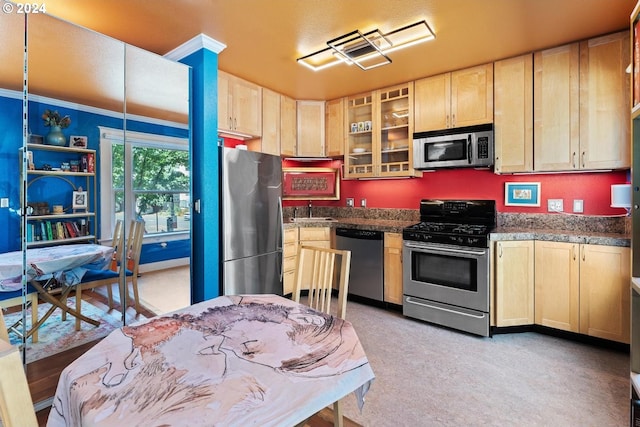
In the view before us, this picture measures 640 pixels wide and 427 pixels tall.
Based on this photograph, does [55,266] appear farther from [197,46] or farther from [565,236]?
[565,236]

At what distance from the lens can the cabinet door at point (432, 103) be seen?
136 inches

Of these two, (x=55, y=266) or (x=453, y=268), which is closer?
(x=55, y=266)

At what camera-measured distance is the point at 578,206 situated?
303 centimetres

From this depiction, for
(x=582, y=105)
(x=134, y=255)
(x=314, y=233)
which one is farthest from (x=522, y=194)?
(x=134, y=255)

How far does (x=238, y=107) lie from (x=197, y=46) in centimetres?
84

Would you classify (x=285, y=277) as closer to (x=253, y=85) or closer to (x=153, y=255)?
(x=153, y=255)

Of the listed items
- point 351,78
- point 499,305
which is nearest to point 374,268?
point 499,305

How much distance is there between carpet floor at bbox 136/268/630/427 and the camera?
6.08 ft

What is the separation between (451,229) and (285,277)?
193 centimetres

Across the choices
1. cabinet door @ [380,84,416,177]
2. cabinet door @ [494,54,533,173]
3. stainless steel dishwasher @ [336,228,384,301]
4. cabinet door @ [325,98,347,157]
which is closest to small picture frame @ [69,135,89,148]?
stainless steel dishwasher @ [336,228,384,301]

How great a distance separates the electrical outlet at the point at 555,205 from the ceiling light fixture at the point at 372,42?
6.47 ft

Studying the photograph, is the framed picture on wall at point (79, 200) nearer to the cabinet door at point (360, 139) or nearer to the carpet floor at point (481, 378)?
the carpet floor at point (481, 378)

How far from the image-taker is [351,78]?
11.7 feet

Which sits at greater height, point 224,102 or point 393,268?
point 224,102
